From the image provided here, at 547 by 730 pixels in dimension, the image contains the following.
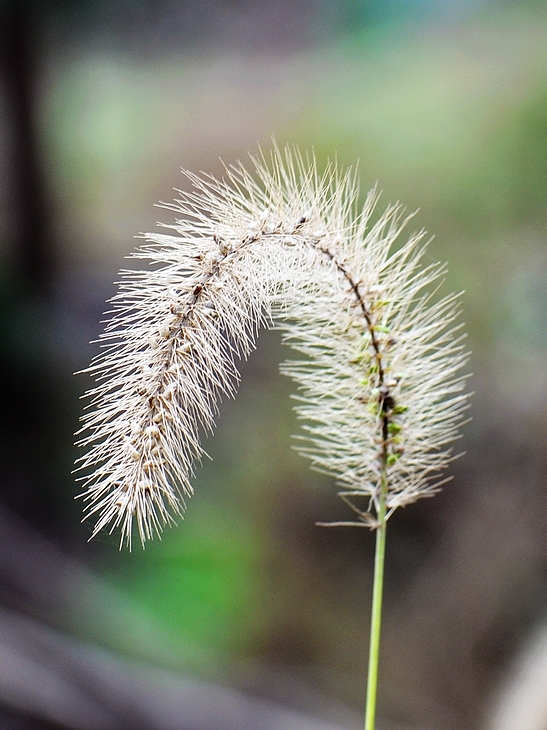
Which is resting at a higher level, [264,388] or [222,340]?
[264,388]

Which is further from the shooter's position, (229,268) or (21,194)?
(21,194)

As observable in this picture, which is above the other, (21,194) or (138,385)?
(21,194)

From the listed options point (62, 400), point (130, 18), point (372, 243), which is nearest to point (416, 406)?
point (372, 243)

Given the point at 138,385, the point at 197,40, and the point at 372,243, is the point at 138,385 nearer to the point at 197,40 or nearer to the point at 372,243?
the point at 372,243

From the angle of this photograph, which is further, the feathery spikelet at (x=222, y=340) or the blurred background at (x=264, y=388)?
the blurred background at (x=264, y=388)

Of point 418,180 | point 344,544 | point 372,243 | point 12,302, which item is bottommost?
point 344,544

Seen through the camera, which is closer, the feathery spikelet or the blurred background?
the feathery spikelet

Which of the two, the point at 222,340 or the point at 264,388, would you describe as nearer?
the point at 222,340

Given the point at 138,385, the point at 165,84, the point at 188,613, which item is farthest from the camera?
the point at 165,84
